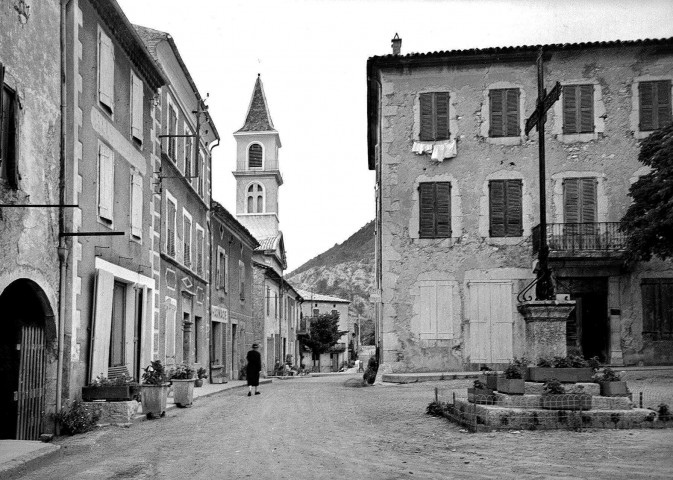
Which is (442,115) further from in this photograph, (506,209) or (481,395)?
(481,395)

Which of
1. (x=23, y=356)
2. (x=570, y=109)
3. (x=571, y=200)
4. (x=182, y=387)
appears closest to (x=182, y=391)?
(x=182, y=387)

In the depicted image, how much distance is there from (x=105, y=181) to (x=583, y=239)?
14.7 m

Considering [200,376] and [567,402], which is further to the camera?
[200,376]

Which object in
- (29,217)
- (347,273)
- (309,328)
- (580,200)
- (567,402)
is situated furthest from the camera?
(347,273)

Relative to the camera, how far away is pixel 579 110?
2423 centimetres

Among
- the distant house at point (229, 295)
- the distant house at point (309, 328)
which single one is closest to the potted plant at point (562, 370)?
the distant house at point (229, 295)

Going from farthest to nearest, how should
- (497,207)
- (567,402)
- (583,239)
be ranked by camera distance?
(497,207), (583,239), (567,402)

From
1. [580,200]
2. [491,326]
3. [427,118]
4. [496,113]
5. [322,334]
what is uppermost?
[496,113]

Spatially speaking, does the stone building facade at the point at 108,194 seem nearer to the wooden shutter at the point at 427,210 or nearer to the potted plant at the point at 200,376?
the potted plant at the point at 200,376

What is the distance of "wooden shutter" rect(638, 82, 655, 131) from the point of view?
2391 centimetres

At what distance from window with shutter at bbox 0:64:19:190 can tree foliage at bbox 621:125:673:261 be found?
1461cm

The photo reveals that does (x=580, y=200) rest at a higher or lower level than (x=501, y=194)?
lower

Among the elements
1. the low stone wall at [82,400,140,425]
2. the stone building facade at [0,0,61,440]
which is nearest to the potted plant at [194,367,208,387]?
the low stone wall at [82,400,140,425]

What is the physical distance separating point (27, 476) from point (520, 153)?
19163 mm
